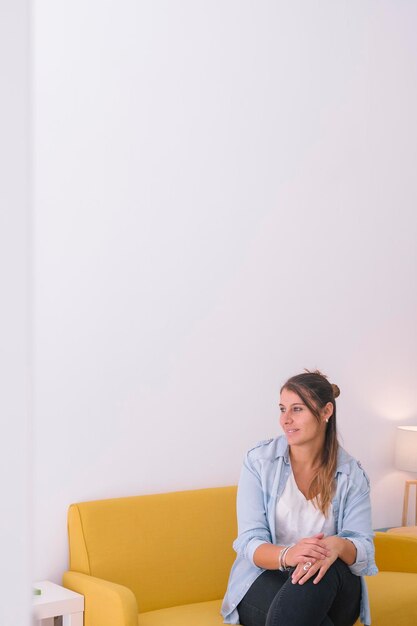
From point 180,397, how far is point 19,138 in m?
3.28

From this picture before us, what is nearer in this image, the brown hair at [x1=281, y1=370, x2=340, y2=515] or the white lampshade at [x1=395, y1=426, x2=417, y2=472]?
the brown hair at [x1=281, y1=370, x2=340, y2=515]

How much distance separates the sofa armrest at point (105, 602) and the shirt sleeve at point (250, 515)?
1.34 ft

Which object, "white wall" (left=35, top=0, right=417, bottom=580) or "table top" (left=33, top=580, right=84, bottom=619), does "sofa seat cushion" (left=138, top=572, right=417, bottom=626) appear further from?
"white wall" (left=35, top=0, right=417, bottom=580)

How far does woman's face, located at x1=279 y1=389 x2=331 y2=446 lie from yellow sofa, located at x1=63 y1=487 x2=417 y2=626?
64 cm

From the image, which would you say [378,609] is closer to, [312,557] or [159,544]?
[312,557]

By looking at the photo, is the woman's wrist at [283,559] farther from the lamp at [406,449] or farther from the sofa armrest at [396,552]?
the lamp at [406,449]

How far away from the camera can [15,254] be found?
0.44 m

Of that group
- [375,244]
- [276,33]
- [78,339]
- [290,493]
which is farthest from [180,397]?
[276,33]

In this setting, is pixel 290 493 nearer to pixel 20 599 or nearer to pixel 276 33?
pixel 276 33

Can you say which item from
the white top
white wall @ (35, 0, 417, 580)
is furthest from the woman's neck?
white wall @ (35, 0, 417, 580)

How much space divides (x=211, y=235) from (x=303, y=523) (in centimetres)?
140

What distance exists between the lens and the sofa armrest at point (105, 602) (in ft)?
9.02

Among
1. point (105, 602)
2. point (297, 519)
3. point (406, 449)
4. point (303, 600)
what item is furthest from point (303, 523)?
point (406, 449)

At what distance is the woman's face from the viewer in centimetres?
304
